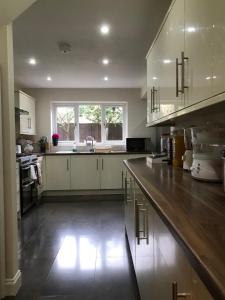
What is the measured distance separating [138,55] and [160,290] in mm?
3080

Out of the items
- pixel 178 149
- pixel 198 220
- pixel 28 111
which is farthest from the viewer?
pixel 28 111

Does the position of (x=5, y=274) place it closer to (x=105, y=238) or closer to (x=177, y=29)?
(x=105, y=238)

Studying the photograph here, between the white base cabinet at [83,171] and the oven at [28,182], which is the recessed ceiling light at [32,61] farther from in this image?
the white base cabinet at [83,171]

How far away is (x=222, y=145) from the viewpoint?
5.51 feet

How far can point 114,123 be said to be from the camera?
5.80 m

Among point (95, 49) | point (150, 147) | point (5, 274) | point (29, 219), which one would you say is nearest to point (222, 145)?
point (5, 274)

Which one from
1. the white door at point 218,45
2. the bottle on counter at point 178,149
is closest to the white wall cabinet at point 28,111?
the bottle on counter at point 178,149

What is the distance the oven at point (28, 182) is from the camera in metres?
3.80

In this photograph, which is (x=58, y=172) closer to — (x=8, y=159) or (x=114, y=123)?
(x=114, y=123)

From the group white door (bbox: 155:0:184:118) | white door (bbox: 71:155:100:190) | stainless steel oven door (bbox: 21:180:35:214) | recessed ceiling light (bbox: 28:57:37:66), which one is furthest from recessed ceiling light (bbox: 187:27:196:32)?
white door (bbox: 71:155:100:190)

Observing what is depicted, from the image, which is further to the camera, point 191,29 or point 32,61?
point 32,61

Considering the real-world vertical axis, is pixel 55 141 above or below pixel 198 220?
above

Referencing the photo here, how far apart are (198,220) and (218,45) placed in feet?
2.35

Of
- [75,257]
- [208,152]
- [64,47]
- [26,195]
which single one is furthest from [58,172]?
[208,152]
